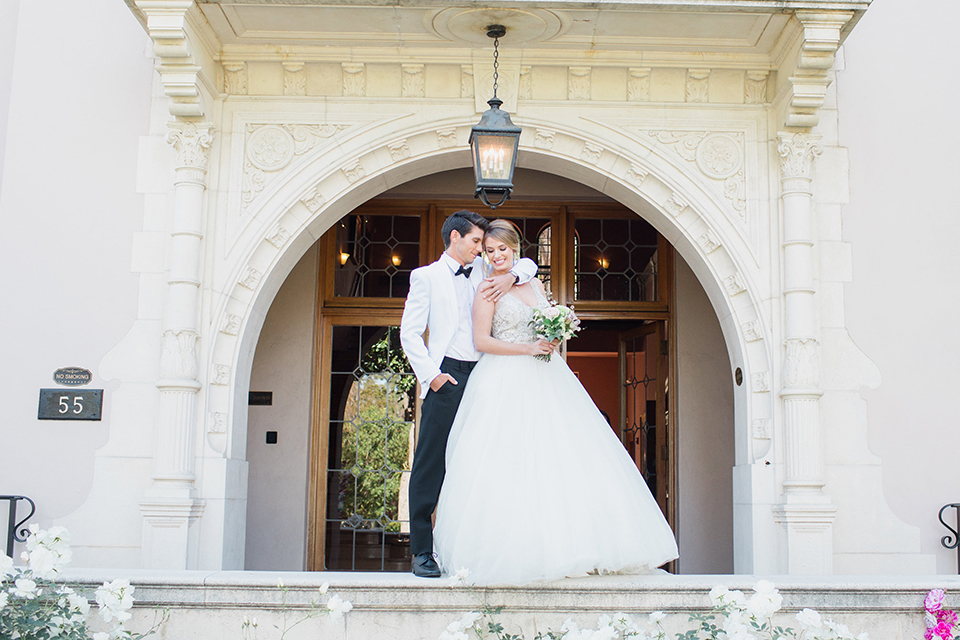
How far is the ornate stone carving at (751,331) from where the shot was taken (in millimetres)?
5574

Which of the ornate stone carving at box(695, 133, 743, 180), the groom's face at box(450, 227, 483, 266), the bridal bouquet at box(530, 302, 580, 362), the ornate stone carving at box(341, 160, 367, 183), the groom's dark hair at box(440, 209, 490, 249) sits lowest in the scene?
the bridal bouquet at box(530, 302, 580, 362)

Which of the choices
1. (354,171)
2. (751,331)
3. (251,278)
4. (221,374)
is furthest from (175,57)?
(751,331)

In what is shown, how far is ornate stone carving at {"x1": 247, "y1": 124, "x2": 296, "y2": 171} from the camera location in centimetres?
577

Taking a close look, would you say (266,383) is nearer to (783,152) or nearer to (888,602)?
(783,152)

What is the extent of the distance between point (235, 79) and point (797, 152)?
11.9 feet

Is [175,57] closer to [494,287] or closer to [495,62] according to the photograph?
[495,62]

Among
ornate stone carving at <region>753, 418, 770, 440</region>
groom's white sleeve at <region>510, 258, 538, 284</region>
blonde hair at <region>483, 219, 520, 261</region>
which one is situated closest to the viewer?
blonde hair at <region>483, 219, 520, 261</region>

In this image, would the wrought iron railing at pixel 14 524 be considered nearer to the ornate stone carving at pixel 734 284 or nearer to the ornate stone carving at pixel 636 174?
the ornate stone carving at pixel 636 174

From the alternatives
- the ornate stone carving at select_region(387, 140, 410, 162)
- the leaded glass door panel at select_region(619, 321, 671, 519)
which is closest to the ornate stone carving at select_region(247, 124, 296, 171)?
the ornate stone carving at select_region(387, 140, 410, 162)

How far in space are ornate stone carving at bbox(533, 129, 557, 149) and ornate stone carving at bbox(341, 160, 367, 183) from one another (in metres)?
1.14

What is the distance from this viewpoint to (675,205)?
5797mm

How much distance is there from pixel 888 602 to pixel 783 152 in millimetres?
2981

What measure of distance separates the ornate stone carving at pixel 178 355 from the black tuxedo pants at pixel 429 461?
6.33ft

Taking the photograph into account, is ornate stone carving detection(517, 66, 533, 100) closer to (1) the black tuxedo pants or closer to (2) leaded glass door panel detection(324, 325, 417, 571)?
(1) the black tuxedo pants
